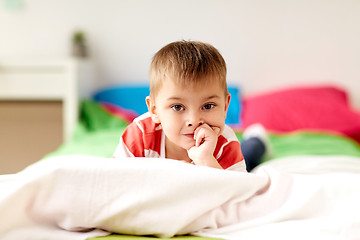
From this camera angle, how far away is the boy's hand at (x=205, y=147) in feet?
2.45

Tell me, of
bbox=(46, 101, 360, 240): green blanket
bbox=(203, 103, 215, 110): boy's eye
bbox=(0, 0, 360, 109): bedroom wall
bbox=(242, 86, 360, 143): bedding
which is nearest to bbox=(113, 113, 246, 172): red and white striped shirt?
bbox=(203, 103, 215, 110): boy's eye

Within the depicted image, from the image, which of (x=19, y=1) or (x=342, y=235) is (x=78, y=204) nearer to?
(x=342, y=235)

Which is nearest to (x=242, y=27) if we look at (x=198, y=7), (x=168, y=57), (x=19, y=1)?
(x=198, y=7)

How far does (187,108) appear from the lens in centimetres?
71

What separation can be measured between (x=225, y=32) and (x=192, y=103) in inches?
67.3

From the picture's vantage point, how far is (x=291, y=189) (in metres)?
0.68

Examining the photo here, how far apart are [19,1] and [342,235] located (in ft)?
7.82

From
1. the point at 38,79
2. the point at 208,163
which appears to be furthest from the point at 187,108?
the point at 38,79

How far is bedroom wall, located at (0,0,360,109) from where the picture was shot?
2.38 m

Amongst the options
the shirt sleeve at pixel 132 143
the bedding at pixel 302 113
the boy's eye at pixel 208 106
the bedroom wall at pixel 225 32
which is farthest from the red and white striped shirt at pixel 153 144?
the bedroom wall at pixel 225 32

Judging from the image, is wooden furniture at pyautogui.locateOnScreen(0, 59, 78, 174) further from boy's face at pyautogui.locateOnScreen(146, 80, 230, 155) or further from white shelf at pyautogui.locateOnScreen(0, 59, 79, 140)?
boy's face at pyautogui.locateOnScreen(146, 80, 230, 155)

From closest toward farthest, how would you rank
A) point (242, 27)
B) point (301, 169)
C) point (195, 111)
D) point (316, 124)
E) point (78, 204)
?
point (78, 204), point (195, 111), point (301, 169), point (316, 124), point (242, 27)

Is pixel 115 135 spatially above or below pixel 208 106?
below

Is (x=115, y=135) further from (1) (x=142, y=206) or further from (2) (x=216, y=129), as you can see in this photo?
(1) (x=142, y=206)
